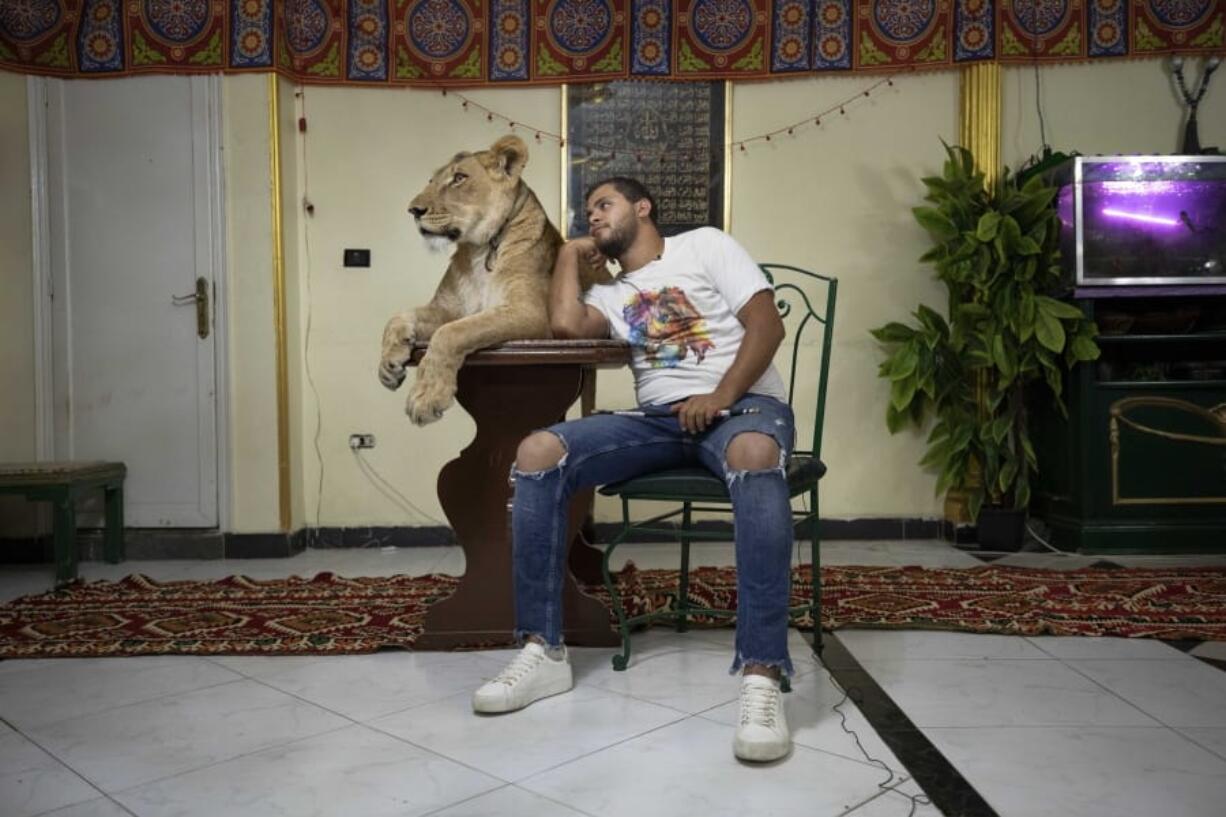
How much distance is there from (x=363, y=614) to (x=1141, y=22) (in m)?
3.95

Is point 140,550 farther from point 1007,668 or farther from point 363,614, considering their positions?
point 1007,668

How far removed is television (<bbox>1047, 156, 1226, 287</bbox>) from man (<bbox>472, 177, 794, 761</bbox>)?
2.15 metres

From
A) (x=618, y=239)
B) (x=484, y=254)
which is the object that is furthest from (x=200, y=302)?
(x=618, y=239)

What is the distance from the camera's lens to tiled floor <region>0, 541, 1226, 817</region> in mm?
1416

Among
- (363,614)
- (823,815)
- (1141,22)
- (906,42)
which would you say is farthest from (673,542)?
(1141,22)

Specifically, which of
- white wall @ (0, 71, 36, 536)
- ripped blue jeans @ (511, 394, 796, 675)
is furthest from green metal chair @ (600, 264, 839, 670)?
white wall @ (0, 71, 36, 536)

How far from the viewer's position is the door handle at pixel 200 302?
12.5ft

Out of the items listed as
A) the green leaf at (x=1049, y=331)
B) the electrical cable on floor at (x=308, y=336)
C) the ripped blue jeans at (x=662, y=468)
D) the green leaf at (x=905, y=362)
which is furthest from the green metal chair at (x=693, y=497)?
the electrical cable on floor at (x=308, y=336)

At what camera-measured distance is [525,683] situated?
1.84 meters

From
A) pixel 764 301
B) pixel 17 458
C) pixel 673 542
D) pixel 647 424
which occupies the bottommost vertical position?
pixel 673 542

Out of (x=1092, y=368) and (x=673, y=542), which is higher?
(x=1092, y=368)

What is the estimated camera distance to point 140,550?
12.6 ft

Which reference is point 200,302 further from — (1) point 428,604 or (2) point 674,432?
(2) point 674,432

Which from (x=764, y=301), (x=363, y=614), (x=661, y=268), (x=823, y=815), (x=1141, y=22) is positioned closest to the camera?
(x=823, y=815)
